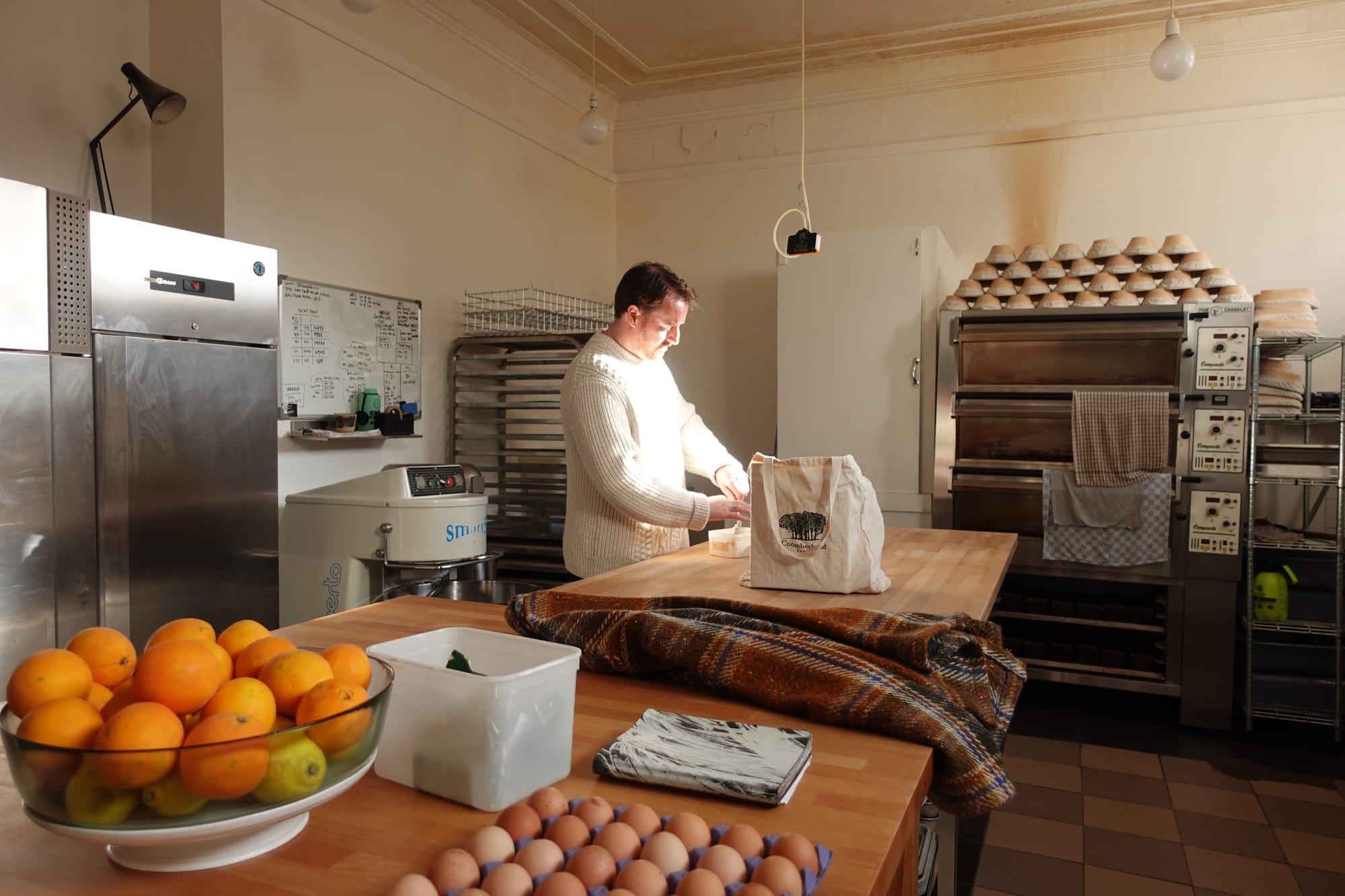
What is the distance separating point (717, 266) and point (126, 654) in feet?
16.3

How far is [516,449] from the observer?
4.54m

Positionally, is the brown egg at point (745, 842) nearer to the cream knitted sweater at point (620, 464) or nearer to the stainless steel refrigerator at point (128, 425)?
the cream knitted sweater at point (620, 464)

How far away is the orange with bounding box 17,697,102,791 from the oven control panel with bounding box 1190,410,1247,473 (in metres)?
4.10

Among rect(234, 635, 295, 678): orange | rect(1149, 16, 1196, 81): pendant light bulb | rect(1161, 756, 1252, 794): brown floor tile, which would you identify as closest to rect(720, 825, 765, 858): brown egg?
rect(234, 635, 295, 678): orange

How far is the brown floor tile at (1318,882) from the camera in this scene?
2.48 meters

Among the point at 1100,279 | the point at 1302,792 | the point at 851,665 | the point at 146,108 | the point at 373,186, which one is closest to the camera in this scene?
the point at 851,665

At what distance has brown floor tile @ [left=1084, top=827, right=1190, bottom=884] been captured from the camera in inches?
101

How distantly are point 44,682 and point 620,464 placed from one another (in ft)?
5.48

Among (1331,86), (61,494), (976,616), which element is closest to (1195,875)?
(976,616)

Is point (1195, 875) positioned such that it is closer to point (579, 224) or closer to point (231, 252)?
point (231, 252)

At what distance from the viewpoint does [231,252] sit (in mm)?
2844

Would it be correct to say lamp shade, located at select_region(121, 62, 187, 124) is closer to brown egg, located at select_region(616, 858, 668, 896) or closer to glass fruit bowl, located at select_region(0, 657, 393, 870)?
glass fruit bowl, located at select_region(0, 657, 393, 870)

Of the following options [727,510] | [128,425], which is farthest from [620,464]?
[128,425]

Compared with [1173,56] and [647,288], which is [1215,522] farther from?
[647,288]
